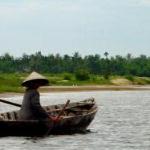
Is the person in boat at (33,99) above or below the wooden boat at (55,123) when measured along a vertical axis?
above

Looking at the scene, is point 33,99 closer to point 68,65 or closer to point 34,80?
point 34,80

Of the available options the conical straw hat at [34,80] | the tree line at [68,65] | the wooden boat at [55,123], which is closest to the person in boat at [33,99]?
the conical straw hat at [34,80]

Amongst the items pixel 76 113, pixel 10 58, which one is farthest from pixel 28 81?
pixel 10 58

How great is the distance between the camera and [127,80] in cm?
11981

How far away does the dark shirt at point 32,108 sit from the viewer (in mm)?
26031

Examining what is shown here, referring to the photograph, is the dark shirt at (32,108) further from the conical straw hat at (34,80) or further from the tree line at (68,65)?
the tree line at (68,65)

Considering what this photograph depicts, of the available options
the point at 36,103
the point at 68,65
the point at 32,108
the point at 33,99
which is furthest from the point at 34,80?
the point at 68,65

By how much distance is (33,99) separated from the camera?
85.4 feet

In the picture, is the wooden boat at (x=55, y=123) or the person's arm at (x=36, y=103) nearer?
the wooden boat at (x=55, y=123)

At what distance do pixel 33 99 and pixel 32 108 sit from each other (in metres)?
0.34

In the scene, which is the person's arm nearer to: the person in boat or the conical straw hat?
the person in boat

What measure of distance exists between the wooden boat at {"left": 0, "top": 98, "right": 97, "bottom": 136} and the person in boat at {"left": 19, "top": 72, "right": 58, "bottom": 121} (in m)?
0.32

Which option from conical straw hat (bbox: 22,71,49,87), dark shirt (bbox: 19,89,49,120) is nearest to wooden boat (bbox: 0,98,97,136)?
dark shirt (bbox: 19,89,49,120)

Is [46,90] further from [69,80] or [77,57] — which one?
[77,57]
